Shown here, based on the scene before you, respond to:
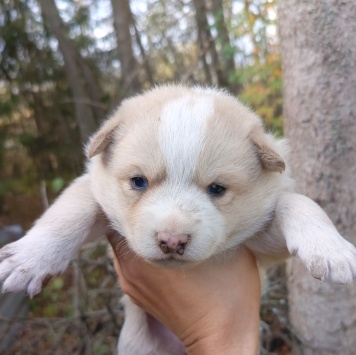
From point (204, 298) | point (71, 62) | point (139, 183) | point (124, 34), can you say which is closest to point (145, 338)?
point (204, 298)

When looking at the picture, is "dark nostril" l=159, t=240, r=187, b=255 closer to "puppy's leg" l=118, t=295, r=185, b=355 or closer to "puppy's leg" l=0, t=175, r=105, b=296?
"puppy's leg" l=0, t=175, r=105, b=296

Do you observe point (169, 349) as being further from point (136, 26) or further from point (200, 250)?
point (136, 26)

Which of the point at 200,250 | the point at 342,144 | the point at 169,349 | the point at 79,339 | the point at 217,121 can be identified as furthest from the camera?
the point at 79,339

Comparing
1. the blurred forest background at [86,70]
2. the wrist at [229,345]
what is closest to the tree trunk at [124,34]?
the blurred forest background at [86,70]

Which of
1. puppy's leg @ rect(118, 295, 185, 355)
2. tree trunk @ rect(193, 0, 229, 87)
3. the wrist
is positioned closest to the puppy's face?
the wrist

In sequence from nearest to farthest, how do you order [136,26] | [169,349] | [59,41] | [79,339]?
[169,349] < [79,339] < [59,41] < [136,26]

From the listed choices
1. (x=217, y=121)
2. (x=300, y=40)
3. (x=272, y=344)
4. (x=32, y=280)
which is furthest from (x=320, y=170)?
(x=272, y=344)

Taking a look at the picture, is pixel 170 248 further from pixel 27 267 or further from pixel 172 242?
pixel 27 267
